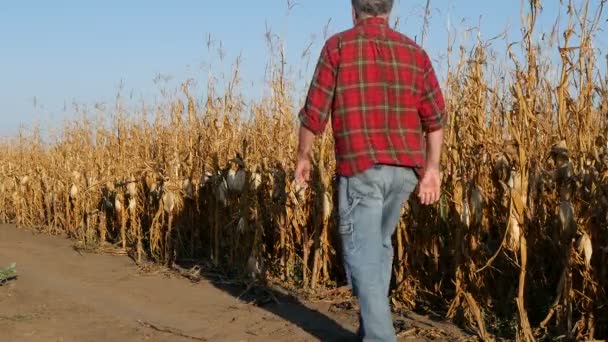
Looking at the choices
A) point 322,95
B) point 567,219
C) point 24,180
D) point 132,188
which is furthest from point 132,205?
point 567,219

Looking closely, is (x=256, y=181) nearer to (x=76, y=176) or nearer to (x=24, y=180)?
(x=76, y=176)

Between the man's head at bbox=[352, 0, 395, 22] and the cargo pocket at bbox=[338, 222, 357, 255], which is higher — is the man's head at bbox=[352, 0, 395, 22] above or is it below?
above

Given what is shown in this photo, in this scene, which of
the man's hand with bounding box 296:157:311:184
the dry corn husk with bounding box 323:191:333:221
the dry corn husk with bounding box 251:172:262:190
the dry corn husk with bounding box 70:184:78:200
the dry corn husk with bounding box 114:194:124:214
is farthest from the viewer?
the dry corn husk with bounding box 70:184:78:200

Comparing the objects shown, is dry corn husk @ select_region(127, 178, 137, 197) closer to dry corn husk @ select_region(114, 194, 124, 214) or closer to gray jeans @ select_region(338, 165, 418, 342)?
dry corn husk @ select_region(114, 194, 124, 214)

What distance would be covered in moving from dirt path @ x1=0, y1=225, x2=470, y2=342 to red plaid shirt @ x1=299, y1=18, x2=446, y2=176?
1.04 metres

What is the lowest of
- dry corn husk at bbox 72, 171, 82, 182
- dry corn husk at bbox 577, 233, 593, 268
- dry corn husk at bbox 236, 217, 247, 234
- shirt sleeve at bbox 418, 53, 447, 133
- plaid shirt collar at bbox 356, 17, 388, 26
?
dry corn husk at bbox 236, 217, 247, 234

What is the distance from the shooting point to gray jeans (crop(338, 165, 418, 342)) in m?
2.66

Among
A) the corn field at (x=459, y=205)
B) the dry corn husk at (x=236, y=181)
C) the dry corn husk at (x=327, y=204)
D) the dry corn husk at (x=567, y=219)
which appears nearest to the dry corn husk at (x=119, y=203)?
the corn field at (x=459, y=205)

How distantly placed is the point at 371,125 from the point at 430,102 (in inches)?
10.8

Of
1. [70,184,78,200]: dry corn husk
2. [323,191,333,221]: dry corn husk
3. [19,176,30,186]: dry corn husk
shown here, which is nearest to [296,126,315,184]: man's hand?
[323,191,333,221]: dry corn husk

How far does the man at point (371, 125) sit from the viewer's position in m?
2.65

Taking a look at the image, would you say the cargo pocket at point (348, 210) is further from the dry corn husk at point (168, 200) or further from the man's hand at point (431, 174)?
the dry corn husk at point (168, 200)

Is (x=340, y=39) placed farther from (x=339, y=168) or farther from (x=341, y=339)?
(x=341, y=339)

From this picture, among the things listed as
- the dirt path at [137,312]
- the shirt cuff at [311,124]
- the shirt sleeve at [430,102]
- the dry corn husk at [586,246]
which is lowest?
the dirt path at [137,312]
